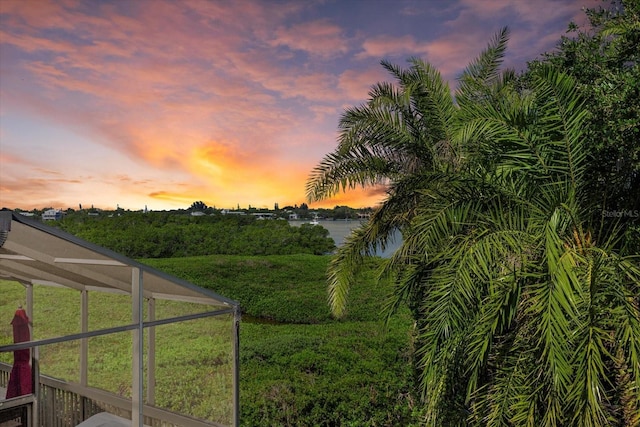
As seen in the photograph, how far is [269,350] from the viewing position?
38.2 feet

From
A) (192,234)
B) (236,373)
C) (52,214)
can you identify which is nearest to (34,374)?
(236,373)

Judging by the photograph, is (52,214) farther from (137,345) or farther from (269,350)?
(137,345)

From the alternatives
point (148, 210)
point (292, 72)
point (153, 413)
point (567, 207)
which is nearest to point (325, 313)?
point (292, 72)

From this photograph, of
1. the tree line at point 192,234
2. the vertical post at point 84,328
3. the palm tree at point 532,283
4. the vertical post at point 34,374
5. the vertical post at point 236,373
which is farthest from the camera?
the tree line at point 192,234

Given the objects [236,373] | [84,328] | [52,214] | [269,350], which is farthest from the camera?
[52,214]

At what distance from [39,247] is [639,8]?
21.2 feet

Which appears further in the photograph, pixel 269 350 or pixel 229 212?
pixel 229 212

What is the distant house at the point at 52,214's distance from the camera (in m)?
28.5

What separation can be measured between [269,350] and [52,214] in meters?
23.8

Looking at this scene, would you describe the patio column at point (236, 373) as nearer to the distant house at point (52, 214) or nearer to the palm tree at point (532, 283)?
the palm tree at point (532, 283)

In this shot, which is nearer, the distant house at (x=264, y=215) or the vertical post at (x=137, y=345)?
the vertical post at (x=137, y=345)

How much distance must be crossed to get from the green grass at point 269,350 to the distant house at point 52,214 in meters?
4.61

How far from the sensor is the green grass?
7801 millimetres

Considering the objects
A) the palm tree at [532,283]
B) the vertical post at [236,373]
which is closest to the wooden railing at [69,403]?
the vertical post at [236,373]
